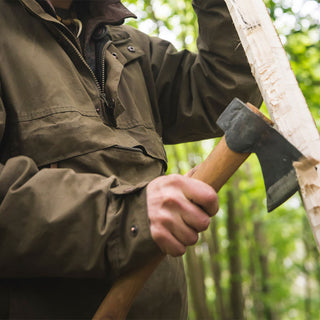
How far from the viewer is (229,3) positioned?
1.60 meters

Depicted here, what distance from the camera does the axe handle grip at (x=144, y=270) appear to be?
1.43 m

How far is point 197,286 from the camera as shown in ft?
24.6

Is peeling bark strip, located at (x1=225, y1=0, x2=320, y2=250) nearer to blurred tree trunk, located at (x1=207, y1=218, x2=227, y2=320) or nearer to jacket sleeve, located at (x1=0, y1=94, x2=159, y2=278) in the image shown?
jacket sleeve, located at (x1=0, y1=94, x2=159, y2=278)

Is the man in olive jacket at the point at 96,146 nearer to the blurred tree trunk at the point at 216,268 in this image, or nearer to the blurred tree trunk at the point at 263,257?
the blurred tree trunk at the point at 216,268

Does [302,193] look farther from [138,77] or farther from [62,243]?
[138,77]

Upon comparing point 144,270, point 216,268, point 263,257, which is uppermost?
point 144,270

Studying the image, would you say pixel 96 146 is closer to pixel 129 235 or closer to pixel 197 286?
pixel 129 235

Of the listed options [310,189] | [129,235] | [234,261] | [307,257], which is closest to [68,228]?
[129,235]

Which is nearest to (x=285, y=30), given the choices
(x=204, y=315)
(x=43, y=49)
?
(x=43, y=49)

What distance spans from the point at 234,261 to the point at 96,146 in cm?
751

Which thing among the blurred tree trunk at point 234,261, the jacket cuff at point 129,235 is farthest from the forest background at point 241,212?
the jacket cuff at point 129,235

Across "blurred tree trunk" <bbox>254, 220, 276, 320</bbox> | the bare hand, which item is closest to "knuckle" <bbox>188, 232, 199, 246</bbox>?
the bare hand

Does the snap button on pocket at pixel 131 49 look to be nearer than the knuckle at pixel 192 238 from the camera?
No

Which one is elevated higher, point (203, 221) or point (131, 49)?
point (203, 221)
